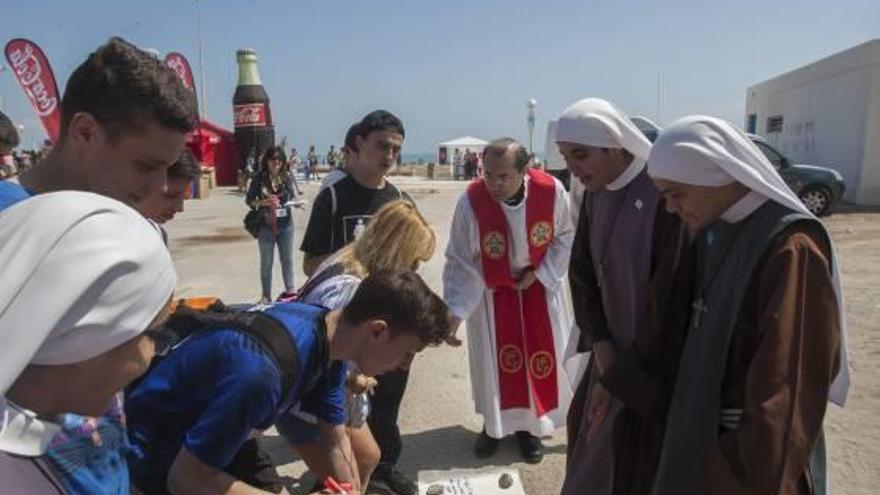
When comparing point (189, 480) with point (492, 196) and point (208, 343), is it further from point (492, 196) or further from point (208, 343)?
point (492, 196)

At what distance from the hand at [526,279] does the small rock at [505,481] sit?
1109 millimetres

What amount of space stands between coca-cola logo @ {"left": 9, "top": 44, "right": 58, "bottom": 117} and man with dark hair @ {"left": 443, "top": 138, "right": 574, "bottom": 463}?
1416cm

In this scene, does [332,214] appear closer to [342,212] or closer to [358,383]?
[342,212]

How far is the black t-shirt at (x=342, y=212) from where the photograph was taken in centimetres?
396

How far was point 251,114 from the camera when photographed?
27.6 m

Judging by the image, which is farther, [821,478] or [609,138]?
[609,138]

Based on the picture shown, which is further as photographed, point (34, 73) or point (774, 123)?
point (774, 123)

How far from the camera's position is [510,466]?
4.11 m

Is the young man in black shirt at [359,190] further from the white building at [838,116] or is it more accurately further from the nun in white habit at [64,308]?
the white building at [838,116]

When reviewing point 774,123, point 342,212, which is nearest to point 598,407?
point 342,212

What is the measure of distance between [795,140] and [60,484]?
23.8 metres

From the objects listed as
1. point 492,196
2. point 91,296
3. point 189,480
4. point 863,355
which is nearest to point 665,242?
point 492,196

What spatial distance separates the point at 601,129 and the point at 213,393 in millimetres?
1956

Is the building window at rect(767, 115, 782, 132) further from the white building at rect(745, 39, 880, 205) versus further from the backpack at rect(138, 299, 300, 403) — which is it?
the backpack at rect(138, 299, 300, 403)
